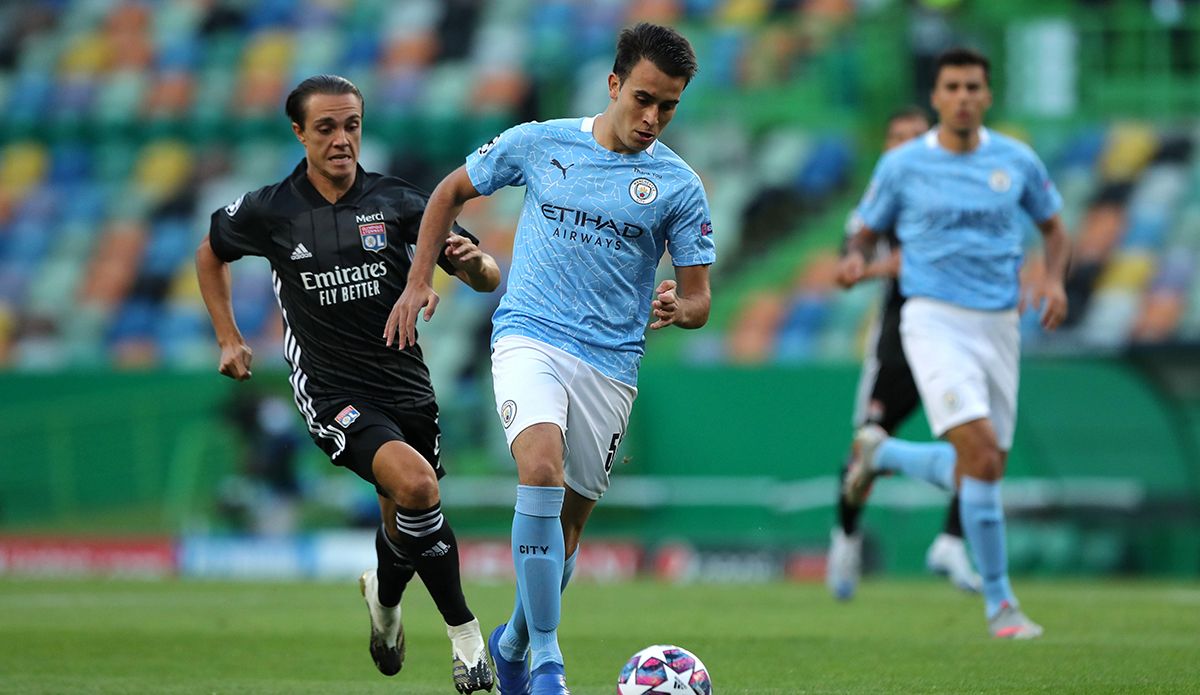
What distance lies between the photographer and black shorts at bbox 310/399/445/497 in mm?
7168

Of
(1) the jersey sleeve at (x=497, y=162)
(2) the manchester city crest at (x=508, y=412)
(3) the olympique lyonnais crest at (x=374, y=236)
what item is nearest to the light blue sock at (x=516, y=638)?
(2) the manchester city crest at (x=508, y=412)

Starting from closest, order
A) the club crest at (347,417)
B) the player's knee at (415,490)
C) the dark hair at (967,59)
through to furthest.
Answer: the player's knee at (415,490), the club crest at (347,417), the dark hair at (967,59)

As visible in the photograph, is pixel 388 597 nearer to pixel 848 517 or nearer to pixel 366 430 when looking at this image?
pixel 366 430

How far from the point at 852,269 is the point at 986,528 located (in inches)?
65.1

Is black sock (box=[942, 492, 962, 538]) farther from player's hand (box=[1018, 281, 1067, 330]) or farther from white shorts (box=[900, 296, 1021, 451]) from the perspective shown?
player's hand (box=[1018, 281, 1067, 330])

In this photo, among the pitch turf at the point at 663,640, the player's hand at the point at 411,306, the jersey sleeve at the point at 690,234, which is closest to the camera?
the player's hand at the point at 411,306

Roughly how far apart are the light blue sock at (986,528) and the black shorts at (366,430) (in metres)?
2.86

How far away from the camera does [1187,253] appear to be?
742 inches

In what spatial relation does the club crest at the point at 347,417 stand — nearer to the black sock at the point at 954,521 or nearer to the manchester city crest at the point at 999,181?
the manchester city crest at the point at 999,181

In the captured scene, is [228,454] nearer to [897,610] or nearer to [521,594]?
[897,610]

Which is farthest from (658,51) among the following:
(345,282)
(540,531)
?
(345,282)

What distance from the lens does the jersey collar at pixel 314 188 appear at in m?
7.56

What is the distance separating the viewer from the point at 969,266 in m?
9.30

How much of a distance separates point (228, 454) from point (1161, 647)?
11679mm
